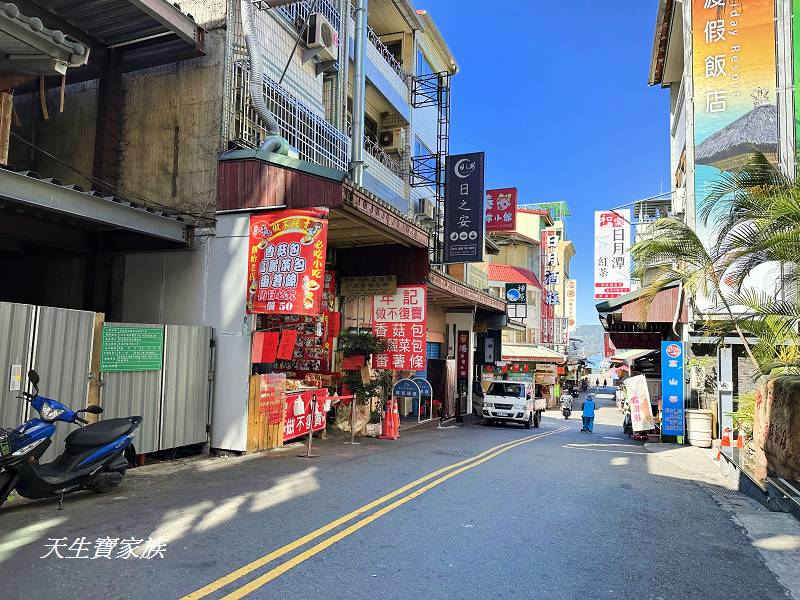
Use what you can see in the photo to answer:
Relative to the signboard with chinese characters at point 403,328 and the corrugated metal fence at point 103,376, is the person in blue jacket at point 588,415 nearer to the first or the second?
the signboard with chinese characters at point 403,328

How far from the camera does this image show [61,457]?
6.73 meters

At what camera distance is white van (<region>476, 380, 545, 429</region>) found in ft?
74.0

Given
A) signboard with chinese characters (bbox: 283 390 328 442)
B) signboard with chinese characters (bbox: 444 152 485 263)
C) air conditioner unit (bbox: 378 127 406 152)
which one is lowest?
signboard with chinese characters (bbox: 283 390 328 442)

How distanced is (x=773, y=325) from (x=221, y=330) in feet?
31.5

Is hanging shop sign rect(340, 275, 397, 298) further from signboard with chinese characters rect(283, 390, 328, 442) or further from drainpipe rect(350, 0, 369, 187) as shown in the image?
Answer: signboard with chinese characters rect(283, 390, 328, 442)

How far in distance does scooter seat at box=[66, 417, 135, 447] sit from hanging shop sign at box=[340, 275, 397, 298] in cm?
891

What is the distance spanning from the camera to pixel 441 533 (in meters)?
5.87

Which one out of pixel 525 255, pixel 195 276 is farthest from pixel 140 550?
pixel 525 255

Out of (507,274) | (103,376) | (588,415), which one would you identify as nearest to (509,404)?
(588,415)

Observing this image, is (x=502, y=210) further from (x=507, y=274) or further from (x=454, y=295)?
(x=507, y=274)

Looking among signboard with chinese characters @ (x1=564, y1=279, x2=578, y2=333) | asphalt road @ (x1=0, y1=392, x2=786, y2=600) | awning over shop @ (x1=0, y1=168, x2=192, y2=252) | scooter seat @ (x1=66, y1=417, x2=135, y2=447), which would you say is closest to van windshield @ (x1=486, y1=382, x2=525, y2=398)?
asphalt road @ (x1=0, y1=392, x2=786, y2=600)

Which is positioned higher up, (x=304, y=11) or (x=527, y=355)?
(x=304, y=11)

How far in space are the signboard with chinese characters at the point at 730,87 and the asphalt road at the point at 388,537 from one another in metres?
12.1

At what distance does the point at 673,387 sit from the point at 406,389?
26.9 feet
